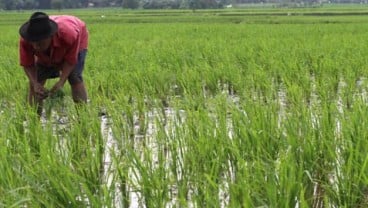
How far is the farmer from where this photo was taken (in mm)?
3123

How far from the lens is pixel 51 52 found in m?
3.47

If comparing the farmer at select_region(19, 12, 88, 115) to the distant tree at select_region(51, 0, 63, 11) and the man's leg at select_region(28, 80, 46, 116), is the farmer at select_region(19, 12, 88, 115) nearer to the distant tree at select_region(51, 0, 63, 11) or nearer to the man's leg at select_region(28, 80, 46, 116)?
the man's leg at select_region(28, 80, 46, 116)

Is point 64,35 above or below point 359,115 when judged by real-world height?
above

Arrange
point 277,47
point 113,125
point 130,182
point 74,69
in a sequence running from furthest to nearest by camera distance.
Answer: point 277,47, point 74,69, point 113,125, point 130,182

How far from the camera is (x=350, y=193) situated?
2.00 m

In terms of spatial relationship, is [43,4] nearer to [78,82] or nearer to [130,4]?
[130,4]

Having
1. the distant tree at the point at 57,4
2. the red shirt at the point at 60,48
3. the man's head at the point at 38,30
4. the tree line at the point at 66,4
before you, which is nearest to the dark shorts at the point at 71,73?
the red shirt at the point at 60,48

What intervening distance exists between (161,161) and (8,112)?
150 centimetres

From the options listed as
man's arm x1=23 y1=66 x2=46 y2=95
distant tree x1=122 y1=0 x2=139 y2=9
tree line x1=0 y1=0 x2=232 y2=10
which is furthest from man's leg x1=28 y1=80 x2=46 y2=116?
distant tree x1=122 y1=0 x2=139 y2=9

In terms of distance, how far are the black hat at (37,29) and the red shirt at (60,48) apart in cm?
23

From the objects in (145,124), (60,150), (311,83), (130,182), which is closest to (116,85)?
(145,124)

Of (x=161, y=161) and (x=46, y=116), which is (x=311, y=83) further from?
(x=161, y=161)

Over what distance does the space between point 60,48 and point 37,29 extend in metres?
0.39

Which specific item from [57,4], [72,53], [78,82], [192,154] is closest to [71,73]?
[78,82]
